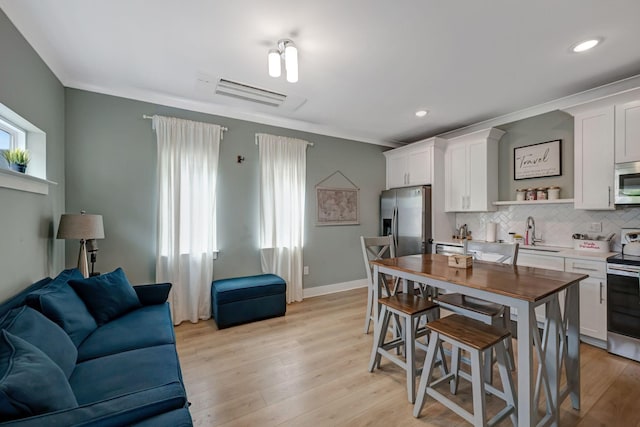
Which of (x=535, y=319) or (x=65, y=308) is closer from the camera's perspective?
(x=535, y=319)

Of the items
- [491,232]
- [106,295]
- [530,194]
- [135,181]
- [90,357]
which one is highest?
[135,181]

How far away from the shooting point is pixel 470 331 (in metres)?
1.61

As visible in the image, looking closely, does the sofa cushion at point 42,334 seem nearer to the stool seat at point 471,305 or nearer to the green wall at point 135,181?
the green wall at point 135,181

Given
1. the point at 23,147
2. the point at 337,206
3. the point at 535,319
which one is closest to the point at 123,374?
the point at 23,147

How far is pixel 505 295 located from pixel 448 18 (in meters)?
1.87

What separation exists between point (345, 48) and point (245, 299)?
2.77 metres

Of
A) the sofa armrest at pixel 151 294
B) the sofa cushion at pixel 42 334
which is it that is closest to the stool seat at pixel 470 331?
the sofa cushion at pixel 42 334

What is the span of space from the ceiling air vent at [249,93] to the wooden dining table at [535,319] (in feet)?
8.00

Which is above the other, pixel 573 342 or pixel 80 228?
pixel 80 228

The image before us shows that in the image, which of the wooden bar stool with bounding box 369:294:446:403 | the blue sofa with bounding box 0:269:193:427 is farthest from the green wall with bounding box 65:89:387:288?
the wooden bar stool with bounding box 369:294:446:403

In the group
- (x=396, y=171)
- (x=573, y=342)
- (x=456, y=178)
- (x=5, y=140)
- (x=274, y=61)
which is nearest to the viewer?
(x=573, y=342)

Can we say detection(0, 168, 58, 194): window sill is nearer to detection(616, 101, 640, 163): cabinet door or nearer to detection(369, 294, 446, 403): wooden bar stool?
detection(369, 294, 446, 403): wooden bar stool

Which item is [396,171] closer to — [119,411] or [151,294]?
[151,294]

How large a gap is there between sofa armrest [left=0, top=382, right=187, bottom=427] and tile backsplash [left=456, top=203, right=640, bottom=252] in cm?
413
